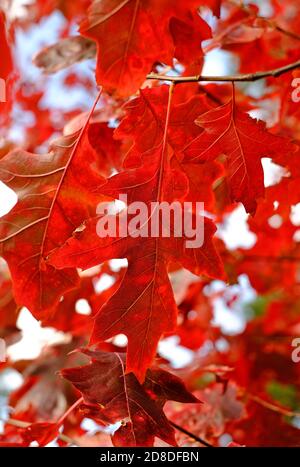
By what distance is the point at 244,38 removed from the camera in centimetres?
158

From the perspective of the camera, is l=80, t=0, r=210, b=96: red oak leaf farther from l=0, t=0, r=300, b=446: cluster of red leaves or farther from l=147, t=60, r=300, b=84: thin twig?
l=147, t=60, r=300, b=84: thin twig

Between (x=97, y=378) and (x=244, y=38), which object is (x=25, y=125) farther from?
(x=97, y=378)

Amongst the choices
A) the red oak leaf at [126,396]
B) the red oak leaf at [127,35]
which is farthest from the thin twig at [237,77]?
the red oak leaf at [126,396]

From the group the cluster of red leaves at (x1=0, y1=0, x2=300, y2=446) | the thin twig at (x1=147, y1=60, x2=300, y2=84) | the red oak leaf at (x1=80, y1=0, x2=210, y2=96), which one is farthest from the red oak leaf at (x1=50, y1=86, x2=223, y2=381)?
the red oak leaf at (x1=80, y1=0, x2=210, y2=96)

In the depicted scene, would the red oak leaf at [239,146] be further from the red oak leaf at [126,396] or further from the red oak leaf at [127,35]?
the red oak leaf at [126,396]

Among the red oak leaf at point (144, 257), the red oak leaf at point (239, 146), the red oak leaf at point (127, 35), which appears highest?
the red oak leaf at point (127, 35)

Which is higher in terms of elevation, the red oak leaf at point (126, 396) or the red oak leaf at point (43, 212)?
the red oak leaf at point (43, 212)

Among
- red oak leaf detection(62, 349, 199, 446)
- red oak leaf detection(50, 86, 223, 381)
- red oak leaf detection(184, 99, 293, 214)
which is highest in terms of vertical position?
red oak leaf detection(184, 99, 293, 214)

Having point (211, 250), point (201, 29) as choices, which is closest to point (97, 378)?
point (211, 250)

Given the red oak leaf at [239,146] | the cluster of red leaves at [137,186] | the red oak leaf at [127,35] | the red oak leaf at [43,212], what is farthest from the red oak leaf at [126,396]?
the red oak leaf at [127,35]

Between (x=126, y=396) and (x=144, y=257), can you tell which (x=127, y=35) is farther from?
(x=126, y=396)

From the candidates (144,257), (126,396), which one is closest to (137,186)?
(144,257)

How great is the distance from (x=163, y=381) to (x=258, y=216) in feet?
2.00

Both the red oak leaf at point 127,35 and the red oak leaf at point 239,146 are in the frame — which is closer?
the red oak leaf at point 127,35
